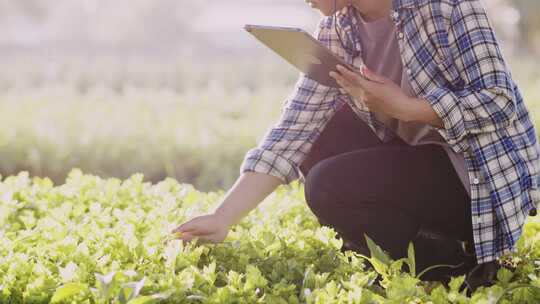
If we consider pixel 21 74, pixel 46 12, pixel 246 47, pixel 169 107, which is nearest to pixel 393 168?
pixel 169 107

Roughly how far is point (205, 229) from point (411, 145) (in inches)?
27.2

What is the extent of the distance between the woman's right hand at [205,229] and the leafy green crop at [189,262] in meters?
0.02

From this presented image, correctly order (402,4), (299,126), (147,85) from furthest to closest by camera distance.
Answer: (147,85) < (299,126) < (402,4)

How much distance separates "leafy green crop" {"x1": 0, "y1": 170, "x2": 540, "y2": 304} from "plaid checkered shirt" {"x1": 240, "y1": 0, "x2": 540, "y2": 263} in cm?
16

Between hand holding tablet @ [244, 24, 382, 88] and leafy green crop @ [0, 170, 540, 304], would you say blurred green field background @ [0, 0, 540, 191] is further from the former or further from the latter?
hand holding tablet @ [244, 24, 382, 88]

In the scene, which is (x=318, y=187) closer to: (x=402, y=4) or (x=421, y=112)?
(x=421, y=112)

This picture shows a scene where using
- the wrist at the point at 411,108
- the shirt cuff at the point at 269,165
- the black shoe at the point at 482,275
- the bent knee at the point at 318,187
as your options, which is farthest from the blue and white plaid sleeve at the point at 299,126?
the black shoe at the point at 482,275

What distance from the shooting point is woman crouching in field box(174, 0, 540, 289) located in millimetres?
2041

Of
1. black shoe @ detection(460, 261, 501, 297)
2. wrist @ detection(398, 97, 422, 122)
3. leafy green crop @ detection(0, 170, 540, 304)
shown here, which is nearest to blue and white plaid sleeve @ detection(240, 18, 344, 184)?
leafy green crop @ detection(0, 170, 540, 304)

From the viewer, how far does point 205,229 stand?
7.16 feet

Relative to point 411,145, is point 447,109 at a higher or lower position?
higher

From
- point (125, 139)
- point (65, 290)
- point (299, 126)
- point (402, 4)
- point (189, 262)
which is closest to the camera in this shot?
point (65, 290)

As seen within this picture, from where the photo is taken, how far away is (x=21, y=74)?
838 cm

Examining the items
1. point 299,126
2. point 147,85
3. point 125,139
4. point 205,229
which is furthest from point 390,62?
point 147,85
